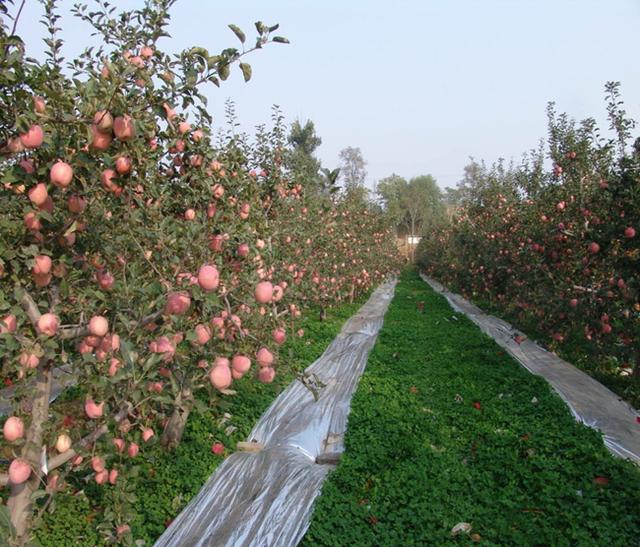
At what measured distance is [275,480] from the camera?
11.4 ft

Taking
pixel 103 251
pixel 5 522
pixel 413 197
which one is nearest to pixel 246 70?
pixel 103 251

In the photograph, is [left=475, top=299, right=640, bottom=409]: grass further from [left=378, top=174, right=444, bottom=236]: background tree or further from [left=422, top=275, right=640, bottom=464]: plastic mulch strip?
[left=378, top=174, right=444, bottom=236]: background tree

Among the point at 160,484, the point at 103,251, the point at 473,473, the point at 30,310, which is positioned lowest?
the point at 473,473

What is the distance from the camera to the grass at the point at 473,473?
291 cm

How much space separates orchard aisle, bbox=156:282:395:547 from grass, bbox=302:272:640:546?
0.49 ft

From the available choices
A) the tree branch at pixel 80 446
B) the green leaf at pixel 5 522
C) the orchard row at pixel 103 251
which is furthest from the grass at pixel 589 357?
the green leaf at pixel 5 522

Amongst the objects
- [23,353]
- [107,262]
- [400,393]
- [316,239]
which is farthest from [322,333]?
[23,353]

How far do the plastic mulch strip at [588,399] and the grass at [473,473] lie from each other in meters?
0.17

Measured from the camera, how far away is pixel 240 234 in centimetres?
283

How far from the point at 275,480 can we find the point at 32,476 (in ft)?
5.80

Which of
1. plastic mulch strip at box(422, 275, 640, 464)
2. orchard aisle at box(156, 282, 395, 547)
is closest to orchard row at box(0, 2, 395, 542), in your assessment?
orchard aisle at box(156, 282, 395, 547)

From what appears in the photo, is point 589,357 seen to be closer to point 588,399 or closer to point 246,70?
point 588,399

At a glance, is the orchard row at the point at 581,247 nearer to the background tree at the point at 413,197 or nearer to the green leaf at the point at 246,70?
the green leaf at the point at 246,70

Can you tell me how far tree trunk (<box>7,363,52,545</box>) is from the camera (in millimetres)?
1966
